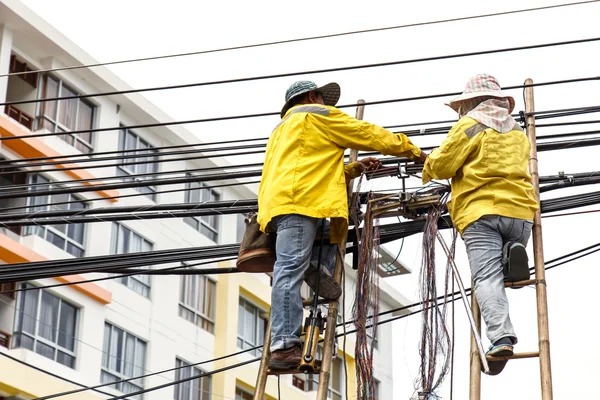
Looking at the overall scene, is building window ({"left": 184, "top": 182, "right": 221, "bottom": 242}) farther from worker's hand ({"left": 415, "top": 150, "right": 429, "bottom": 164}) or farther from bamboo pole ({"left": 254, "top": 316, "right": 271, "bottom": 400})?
bamboo pole ({"left": 254, "top": 316, "right": 271, "bottom": 400})

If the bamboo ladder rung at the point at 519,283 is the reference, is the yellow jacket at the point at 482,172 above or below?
above

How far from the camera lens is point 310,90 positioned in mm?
8398

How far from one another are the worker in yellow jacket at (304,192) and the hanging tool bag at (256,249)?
160 millimetres

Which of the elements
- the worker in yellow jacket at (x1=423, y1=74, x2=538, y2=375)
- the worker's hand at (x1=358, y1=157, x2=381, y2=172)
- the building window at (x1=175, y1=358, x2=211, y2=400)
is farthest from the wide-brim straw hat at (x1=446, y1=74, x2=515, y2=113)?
the building window at (x1=175, y1=358, x2=211, y2=400)

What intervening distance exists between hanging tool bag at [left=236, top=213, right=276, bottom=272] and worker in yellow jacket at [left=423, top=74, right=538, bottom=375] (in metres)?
1.20

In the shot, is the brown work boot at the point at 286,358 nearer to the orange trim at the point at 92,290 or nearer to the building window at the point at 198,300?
the orange trim at the point at 92,290

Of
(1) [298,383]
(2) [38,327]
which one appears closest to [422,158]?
(2) [38,327]

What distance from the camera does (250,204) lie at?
969 centimetres

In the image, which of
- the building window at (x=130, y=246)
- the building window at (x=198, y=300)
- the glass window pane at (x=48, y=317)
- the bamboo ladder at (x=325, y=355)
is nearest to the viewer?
the bamboo ladder at (x=325, y=355)

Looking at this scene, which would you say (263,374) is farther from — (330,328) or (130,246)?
(130,246)

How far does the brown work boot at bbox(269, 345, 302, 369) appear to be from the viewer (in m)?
7.54

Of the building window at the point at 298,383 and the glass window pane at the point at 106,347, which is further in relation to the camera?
the building window at the point at 298,383

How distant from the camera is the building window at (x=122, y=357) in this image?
87.4 feet

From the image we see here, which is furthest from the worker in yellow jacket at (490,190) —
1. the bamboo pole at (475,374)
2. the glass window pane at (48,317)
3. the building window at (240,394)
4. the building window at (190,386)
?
the building window at (240,394)
